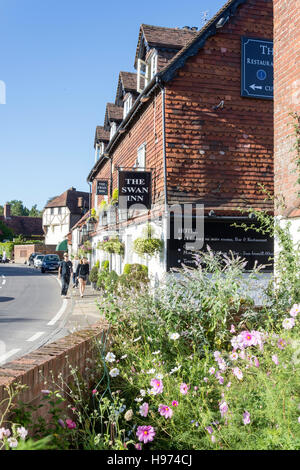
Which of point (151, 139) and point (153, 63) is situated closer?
point (151, 139)

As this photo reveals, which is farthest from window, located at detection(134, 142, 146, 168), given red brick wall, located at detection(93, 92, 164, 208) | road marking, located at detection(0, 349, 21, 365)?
road marking, located at detection(0, 349, 21, 365)

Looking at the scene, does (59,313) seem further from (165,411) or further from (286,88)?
(165,411)

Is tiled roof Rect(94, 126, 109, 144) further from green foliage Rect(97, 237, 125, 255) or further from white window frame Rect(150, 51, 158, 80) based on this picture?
white window frame Rect(150, 51, 158, 80)

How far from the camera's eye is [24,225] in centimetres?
9712

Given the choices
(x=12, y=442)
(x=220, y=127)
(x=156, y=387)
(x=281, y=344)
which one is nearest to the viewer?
(x=12, y=442)

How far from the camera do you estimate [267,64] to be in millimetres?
13938

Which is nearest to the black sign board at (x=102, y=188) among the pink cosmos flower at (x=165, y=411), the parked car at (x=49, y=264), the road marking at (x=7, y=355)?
the road marking at (x=7, y=355)

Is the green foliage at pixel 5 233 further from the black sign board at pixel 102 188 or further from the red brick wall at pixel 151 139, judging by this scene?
the red brick wall at pixel 151 139

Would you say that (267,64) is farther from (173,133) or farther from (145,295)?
(145,295)

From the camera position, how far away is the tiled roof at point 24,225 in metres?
94.5

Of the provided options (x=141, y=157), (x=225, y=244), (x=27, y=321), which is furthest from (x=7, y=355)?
(x=141, y=157)

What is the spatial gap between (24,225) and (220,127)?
291 ft

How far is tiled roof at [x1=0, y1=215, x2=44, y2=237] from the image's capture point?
9450cm
